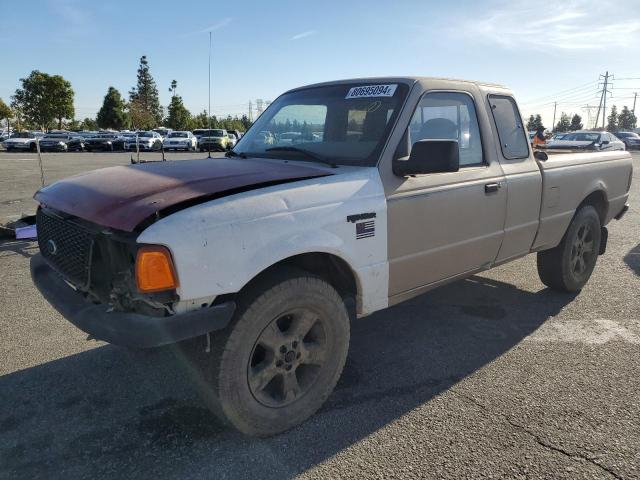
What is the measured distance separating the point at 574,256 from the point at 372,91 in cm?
299

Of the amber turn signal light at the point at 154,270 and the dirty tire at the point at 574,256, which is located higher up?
the amber turn signal light at the point at 154,270

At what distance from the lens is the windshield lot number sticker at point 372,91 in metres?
3.35

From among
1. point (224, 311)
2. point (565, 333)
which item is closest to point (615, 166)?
point (565, 333)

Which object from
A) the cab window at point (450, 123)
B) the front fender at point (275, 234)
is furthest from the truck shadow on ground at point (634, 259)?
the front fender at point (275, 234)

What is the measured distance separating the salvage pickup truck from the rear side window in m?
0.03

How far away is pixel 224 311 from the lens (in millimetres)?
2332

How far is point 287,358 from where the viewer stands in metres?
2.73

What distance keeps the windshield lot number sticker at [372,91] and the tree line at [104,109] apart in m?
40.2

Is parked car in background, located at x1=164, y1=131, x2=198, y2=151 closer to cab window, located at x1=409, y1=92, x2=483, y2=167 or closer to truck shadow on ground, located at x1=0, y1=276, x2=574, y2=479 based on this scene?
truck shadow on ground, located at x1=0, y1=276, x2=574, y2=479

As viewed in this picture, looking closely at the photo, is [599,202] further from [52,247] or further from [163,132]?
[163,132]

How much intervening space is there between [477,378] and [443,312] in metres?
1.26

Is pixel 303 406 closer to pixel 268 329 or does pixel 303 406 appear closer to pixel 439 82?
pixel 268 329

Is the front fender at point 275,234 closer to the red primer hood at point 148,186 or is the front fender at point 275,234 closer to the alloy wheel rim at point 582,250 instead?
the red primer hood at point 148,186

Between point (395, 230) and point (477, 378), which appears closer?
point (395, 230)
